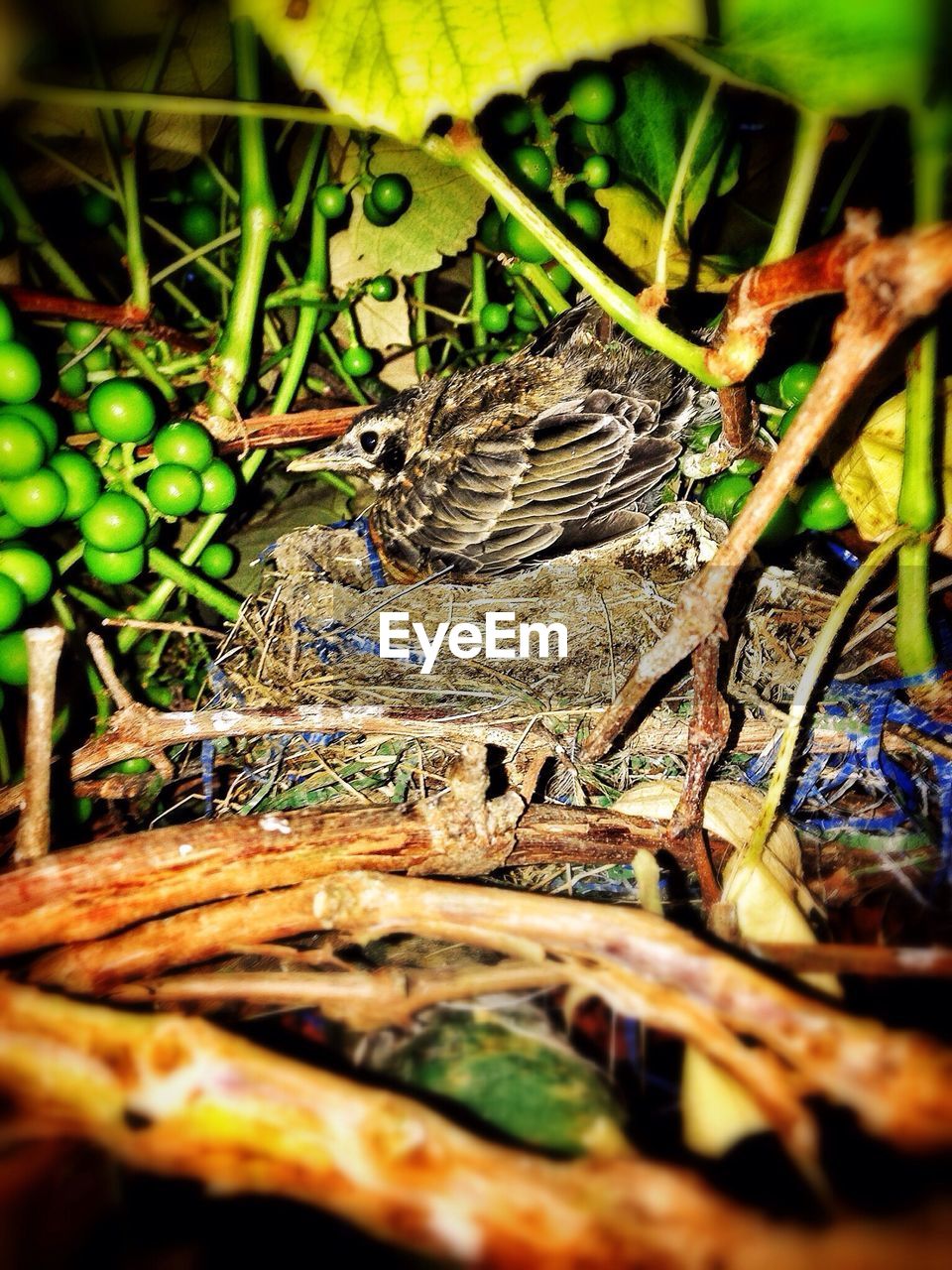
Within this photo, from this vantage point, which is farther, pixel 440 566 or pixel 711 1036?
pixel 440 566

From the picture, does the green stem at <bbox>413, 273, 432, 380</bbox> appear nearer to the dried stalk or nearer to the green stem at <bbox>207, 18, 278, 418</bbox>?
the green stem at <bbox>207, 18, 278, 418</bbox>

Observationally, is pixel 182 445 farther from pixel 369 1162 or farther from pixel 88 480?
pixel 369 1162

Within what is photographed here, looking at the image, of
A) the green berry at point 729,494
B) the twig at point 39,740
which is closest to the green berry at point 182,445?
the twig at point 39,740

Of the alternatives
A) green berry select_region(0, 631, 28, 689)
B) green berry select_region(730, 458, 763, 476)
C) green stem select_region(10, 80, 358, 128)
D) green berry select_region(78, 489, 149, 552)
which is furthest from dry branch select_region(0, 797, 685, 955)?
green stem select_region(10, 80, 358, 128)

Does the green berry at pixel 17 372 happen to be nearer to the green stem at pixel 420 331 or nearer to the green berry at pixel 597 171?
the green stem at pixel 420 331

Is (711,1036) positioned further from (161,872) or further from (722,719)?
(161,872)

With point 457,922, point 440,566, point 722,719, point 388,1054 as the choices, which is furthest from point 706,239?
point 388,1054

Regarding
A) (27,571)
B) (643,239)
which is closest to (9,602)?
(27,571)

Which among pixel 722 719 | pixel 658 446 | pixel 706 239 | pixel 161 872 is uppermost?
pixel 706 239
